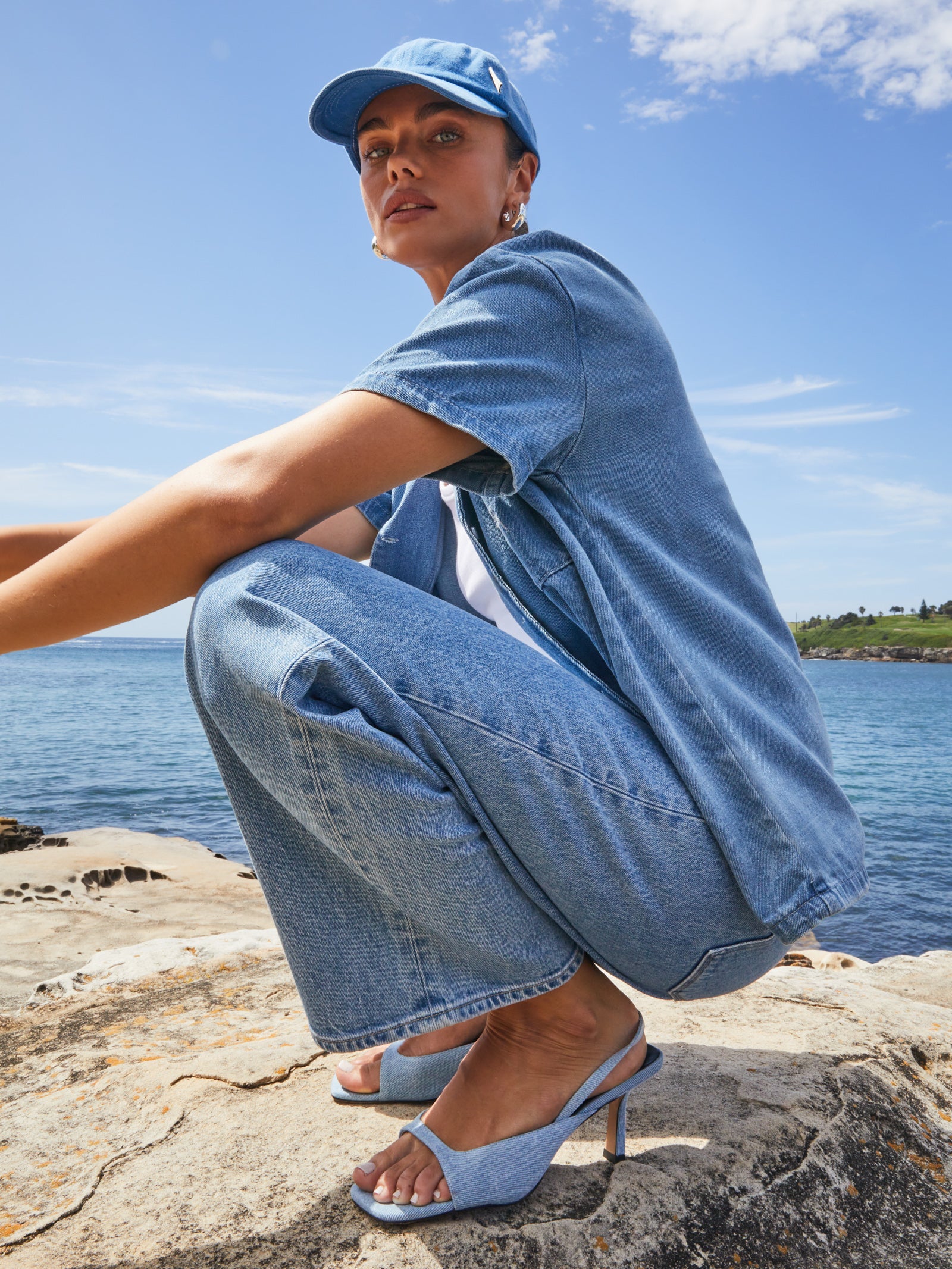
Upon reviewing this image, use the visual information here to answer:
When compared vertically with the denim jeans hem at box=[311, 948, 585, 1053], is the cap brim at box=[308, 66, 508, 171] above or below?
above

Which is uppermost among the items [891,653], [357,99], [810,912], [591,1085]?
[357,99]

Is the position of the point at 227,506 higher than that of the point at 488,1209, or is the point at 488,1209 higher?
the point at 227,506

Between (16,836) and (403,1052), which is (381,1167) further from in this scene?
(16,836)

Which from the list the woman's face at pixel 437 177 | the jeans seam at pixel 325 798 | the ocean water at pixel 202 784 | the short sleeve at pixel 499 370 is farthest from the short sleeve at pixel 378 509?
the ocean water at pixel 202 784

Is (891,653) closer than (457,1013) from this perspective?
No

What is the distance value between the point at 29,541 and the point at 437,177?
106 cm

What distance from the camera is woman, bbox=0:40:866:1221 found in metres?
1.12

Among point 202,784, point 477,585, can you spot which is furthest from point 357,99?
point 202,784

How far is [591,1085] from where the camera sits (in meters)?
1.31

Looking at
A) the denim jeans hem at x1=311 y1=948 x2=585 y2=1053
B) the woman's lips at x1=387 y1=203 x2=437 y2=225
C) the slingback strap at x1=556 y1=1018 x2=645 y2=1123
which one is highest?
the woman's lips at x1=387 y1=203 x2=437 y2=225

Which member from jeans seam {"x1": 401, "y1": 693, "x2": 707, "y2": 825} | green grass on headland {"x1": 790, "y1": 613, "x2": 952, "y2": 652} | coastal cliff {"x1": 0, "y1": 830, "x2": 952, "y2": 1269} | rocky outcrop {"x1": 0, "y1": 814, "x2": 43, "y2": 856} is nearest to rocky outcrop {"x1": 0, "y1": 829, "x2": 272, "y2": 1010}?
rocky outcrop {"x1": 0, "y1": 814, "x2": 43, "y2": 856}

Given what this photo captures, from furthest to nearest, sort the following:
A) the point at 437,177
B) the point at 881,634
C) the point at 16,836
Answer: the point at 881,634 → the point at 16,836 → the point at 437,177

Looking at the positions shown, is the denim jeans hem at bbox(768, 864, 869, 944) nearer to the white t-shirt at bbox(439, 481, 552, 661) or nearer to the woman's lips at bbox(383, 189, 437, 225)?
the white t-shirt at bbox(439, 481, 552, 661)

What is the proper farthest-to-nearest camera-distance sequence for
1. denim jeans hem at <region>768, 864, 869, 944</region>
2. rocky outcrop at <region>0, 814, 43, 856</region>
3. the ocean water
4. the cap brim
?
the ocean water < rocky outcrop at <region>0, 814, 43, 856</region> < the cap brim < denim jeans hem at <region>768, 864, 869, 944</region>
